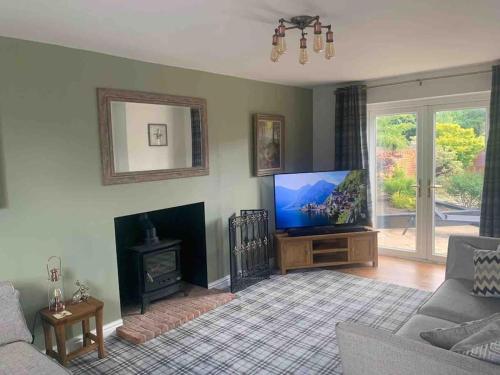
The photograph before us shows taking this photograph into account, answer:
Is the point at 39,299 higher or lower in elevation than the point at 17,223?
lower

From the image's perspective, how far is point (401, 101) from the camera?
16.0 ft

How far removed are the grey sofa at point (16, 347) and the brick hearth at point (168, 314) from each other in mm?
988

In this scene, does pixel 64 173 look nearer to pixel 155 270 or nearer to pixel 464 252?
pixel 155 270

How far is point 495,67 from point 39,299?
4675 mm

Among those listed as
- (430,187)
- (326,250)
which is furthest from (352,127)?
Answer: (326,250)

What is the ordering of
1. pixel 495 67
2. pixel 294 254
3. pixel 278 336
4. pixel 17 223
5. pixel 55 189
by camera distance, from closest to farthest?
pixel 17 223, pixel 55 189, pixel 278 336, pixel 495 67, pixel 294 254

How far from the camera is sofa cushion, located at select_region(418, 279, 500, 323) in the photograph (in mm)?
2436

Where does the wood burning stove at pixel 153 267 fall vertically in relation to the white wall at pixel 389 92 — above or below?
below

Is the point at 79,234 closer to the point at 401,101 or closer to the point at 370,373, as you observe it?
the point at 370,373

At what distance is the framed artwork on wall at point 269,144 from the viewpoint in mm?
4633

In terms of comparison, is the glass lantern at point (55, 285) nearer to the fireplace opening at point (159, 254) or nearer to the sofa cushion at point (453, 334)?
the fireplace opening at point (159, 254)

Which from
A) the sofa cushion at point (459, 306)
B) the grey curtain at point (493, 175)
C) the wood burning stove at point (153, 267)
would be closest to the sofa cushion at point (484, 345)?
the sofa cushion at point (459, 306)

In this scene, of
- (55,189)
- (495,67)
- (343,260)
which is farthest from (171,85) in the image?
(495,67)

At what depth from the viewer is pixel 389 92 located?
4887 mm
